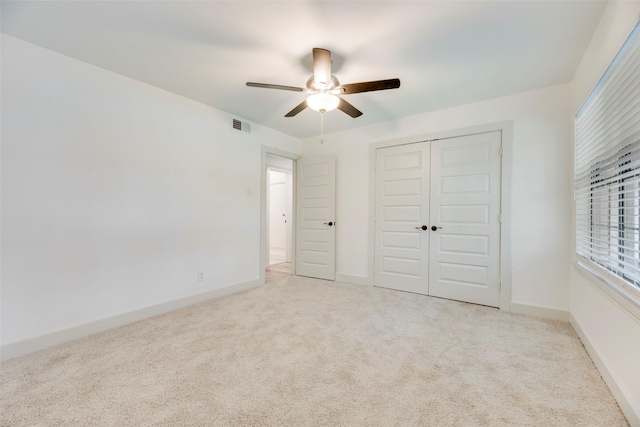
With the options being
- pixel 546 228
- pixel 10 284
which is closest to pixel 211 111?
pixel 10 284

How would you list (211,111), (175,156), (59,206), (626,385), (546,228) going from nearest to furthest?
1. (626,385)
2. (59,206)
3. (546,228)
4. (175,156)
5. (211,111)

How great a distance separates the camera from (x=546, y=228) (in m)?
2.85

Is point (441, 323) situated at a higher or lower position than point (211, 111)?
lower

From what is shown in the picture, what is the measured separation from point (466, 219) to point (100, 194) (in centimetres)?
398

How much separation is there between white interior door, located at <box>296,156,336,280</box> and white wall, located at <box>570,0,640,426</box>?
9.58 ft

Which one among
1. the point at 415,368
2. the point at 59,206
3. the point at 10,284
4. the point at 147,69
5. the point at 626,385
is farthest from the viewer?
the point at 147,69

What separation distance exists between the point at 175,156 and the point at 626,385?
13.3 feet

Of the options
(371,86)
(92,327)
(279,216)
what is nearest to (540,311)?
(371,86)

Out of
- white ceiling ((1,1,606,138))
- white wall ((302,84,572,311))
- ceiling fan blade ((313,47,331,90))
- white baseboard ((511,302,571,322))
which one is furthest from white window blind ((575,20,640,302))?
ceiling fan blade ((313,47,331,90))

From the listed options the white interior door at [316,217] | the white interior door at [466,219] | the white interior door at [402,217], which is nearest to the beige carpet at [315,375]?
the white interior door at [466,219]

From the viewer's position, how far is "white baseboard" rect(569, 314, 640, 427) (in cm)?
135

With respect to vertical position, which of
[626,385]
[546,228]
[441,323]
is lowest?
[441,323]

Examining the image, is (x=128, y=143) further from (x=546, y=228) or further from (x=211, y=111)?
(x=546, y=228)

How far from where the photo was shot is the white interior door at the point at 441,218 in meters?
3.16
